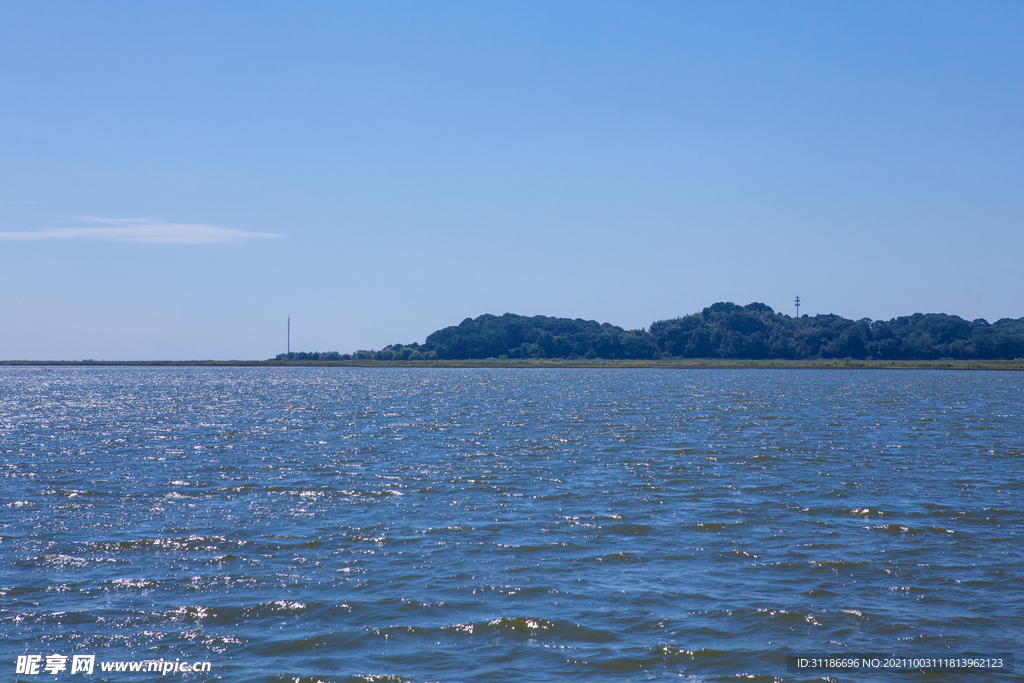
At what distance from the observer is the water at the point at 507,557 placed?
1105 centimetres

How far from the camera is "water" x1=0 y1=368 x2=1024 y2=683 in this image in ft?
36.3

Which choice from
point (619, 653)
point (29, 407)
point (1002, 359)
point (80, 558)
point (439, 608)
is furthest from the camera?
point (1002, 359)

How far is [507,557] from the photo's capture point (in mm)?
15531

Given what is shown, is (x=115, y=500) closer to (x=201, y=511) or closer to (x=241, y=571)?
(x=201, y=511)

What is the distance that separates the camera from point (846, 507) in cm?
2020

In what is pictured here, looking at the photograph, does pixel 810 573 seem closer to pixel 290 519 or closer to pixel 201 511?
pixel 290 519

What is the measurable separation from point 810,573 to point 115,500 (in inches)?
673

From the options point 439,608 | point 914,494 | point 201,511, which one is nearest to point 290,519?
point 201,511

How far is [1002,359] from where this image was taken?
173 m

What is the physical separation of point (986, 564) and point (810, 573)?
3.59 meters

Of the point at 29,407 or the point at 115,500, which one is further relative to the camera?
the point at 29,407

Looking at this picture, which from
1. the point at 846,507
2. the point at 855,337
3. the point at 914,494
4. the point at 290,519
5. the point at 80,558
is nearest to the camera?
the point at 80,558

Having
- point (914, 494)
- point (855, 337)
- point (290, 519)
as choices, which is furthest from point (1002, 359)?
point (290, 519)

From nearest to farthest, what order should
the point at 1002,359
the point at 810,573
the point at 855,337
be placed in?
the point at 810,573
the point at 1002,359
the point at 855,337
